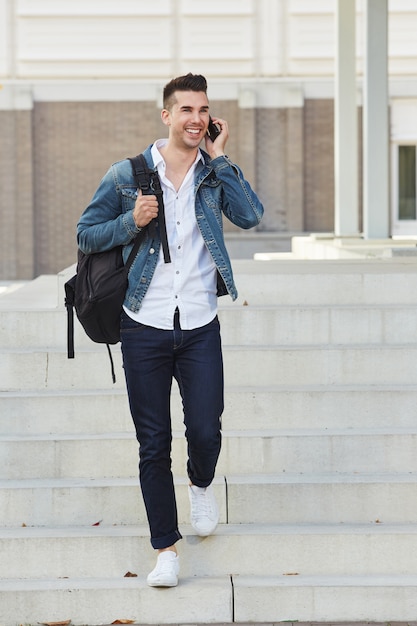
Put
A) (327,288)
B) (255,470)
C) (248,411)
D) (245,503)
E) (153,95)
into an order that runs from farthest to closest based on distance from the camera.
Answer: (153,95) < (327,288) < (248,411) < (255,470) < (245,503)

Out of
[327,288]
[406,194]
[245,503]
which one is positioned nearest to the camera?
[245,503]

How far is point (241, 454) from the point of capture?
6168 millimetres

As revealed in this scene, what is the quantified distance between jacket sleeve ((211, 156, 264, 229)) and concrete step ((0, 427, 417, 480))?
1.57 meters

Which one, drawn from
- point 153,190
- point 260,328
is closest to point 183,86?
point 153,190

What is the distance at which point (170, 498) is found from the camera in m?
5.05

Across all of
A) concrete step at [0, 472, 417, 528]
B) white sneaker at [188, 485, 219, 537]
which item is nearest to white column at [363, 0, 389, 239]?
concrete step at [0, 472, 417, 528]

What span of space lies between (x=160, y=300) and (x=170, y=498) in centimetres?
85

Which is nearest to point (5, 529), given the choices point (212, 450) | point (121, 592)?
point (121, 592)

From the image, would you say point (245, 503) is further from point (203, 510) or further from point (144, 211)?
Result: point (144, 211)

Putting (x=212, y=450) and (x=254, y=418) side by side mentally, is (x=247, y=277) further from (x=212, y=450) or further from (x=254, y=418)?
(x=212, y=450)

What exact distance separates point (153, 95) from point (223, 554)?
747 inches

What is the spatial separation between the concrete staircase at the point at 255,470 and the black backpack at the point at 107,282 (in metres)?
1.12

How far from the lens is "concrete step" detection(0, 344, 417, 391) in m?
6.81

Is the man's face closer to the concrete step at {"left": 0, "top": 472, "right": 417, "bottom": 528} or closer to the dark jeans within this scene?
the dark jeans
